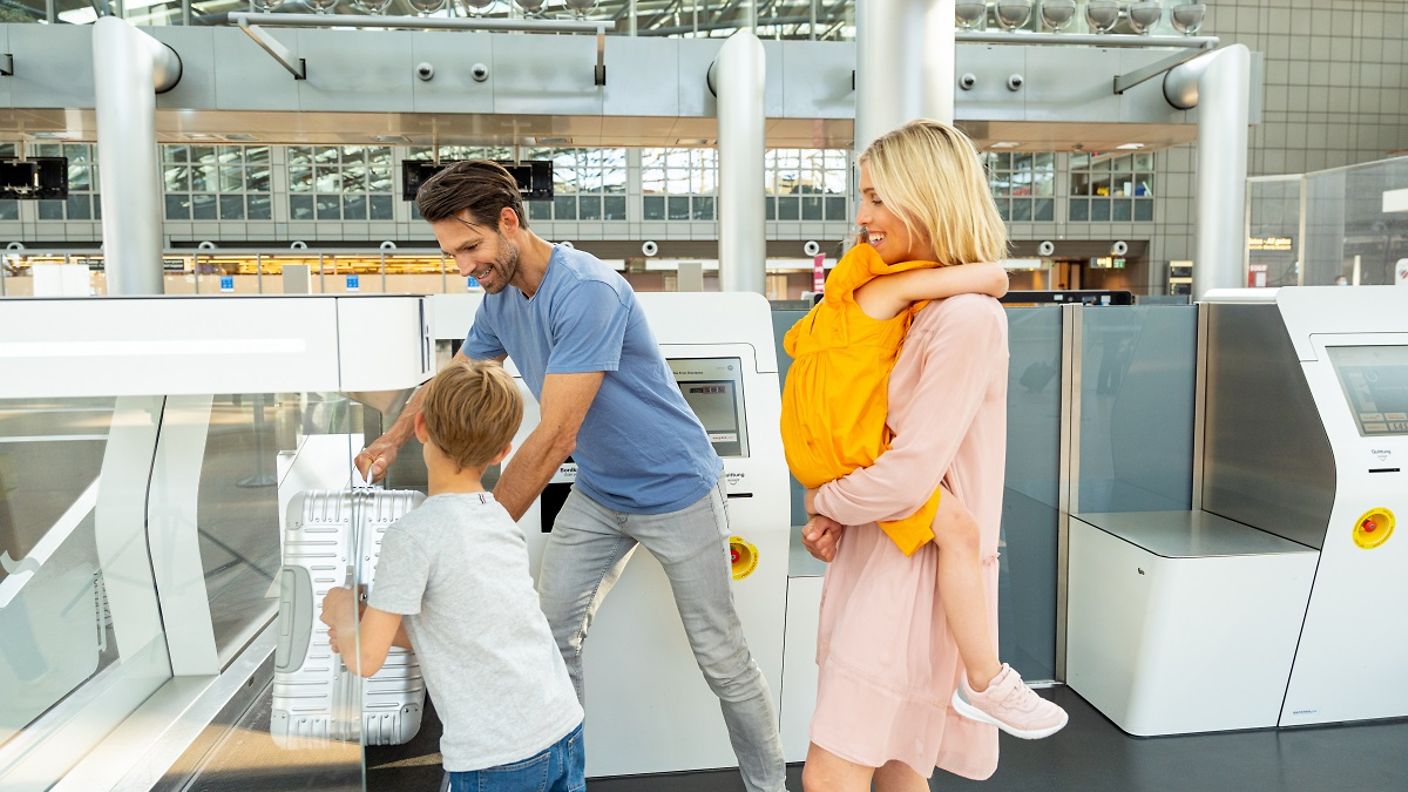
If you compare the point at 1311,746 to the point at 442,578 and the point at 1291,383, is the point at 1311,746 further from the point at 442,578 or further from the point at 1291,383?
the point at 442,578

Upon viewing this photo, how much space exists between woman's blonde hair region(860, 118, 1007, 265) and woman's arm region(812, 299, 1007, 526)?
117mm

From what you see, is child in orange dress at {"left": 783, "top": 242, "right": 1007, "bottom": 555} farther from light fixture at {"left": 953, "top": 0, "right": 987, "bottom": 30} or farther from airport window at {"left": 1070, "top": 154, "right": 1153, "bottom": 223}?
airport window at {"left": 1070, "top": 154, "right": 1153, "bottom": 223}

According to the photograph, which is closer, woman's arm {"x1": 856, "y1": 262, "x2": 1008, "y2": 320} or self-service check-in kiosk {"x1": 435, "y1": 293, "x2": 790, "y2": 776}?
woman's arm {"x1": 856, "y1": 262, "x2": 1008, "y2": 320}

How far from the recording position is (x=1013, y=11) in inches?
409

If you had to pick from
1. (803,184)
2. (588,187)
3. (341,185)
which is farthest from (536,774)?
(341,185)

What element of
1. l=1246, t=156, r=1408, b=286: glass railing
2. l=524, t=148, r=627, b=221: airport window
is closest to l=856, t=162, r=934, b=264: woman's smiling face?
l=1246, t=156, r=1408, b=286: glass railing

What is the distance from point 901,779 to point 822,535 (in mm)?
517

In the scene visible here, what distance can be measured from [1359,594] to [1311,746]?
0.52 metres

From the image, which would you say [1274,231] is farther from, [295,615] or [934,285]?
[295,615]

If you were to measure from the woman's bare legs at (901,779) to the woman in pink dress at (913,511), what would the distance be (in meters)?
0.04

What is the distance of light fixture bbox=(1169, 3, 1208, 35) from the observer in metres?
10.6

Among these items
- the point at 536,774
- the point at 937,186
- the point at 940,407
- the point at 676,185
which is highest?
the point at 676,185

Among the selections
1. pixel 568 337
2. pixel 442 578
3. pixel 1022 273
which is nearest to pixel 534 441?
pixel 568 337

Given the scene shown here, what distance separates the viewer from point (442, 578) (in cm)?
169
